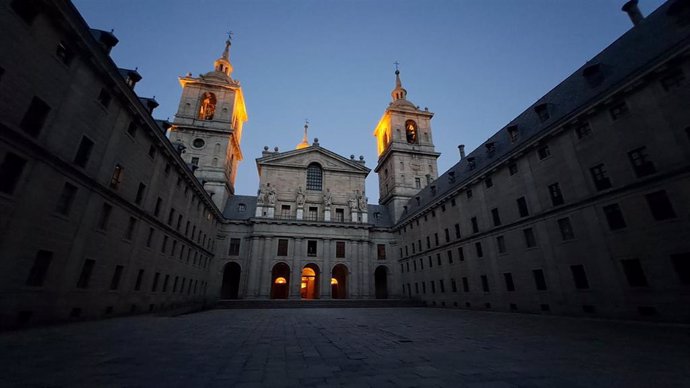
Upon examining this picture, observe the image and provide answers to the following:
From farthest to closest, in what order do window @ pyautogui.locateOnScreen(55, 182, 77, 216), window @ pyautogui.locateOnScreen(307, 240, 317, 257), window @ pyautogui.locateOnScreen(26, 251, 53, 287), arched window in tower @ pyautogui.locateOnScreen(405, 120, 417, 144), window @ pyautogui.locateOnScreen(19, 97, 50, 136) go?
arched window in tower @ pyautogui.locateOnScreen(405, 120, 417, 144) → window @ pyautogui.locateOnScreen(307, 240, 317, 257) → window @ pyautogui.locateOnScreen(55, 182, 77, 216) → window @ pyautogui.locateOnScreen(26, 251, 53, 287) → window @ pyautogui.locateOnScreen(19, 97, 50, 136)

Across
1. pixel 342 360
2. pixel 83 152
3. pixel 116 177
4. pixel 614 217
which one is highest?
pixel 83 152

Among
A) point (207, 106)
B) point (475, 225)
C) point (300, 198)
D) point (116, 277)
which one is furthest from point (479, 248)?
point (207, 106)

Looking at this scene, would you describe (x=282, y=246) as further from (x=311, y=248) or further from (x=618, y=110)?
(x=618, y=110)

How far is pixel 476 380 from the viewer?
16.9 ft

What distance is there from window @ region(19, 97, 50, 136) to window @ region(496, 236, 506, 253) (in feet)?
99.5

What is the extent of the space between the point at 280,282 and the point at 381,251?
55.7 ft

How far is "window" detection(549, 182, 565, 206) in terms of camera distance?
19.4 meters

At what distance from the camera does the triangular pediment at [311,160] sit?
148 feet

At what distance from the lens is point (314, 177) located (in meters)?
46.5

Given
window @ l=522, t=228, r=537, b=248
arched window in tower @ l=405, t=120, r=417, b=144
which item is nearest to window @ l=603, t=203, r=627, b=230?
window @ l=522, t=228, r=537, b=248

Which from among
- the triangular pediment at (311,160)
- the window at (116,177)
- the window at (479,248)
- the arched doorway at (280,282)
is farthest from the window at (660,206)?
the arched doorway at (280,282)

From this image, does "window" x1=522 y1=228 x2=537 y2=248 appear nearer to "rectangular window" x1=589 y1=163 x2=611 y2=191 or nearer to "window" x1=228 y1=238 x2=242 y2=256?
"rectangular window" x1=589 y1=163 x2=611 y2=191

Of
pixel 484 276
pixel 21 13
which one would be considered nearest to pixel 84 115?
pixel 21 13

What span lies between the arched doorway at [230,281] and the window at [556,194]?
1538 inches
